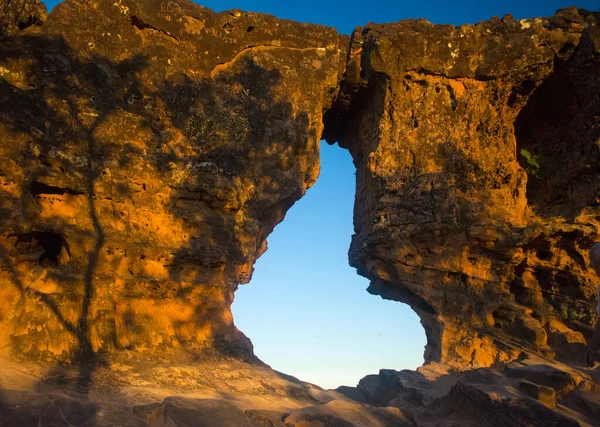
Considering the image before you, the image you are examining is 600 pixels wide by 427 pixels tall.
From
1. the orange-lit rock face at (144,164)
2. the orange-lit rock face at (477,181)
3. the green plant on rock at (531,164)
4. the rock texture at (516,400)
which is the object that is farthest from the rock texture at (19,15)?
the green plant on rock at (531,164)

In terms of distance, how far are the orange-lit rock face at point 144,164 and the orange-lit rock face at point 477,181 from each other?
1.84 metres

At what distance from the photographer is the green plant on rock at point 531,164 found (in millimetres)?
12562

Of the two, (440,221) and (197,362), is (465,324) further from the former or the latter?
(197,362)

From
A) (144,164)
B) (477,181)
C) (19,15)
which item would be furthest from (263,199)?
(19,15)

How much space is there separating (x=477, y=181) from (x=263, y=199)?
516 cm

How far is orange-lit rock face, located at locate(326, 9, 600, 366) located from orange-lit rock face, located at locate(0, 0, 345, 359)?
6.04ft

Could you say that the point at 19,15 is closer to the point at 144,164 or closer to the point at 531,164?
the point at 144,164

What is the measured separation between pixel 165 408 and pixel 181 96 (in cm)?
616

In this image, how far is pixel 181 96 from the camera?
9.48 m

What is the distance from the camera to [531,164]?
12633 millimetres

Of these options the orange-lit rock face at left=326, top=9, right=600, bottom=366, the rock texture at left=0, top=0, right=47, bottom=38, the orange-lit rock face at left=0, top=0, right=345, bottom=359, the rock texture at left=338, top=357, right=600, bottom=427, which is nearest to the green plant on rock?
the orange-lit rock face at left=326, top=9, right=600, bottom=366

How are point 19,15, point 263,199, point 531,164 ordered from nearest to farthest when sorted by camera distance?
point 19,15 < point 263,199 < point 531,164

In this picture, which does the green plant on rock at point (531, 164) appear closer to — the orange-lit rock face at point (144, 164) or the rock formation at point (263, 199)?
the rock formation at point (263, 199)

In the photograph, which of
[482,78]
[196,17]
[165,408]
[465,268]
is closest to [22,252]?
[165,408]
